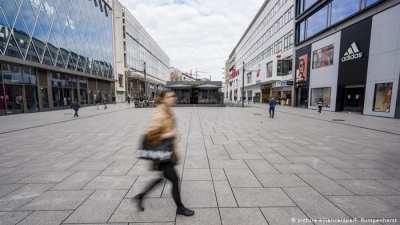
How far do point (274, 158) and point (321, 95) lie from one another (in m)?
22.3

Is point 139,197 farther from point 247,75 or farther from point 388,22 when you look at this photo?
point 247,75

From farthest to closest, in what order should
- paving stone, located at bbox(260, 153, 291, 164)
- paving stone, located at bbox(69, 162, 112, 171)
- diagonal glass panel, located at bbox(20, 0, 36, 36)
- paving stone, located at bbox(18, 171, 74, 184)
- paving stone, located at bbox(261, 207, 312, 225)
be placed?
diagonal glass panel, located at bbox(20, 0, 36, 36) < paving stone, located at bbox(260, 153, 291, 164) < paving stone, located at bbox(69, 162, 112, 171) < paving stone, located at bbox(18, 171, 74, 184) < paving stone, located at bbox(261, 207, 312, 225)

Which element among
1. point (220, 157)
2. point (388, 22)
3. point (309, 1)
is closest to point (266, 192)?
point (220, 157)

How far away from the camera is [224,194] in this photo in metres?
3.34

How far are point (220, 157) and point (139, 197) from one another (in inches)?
118

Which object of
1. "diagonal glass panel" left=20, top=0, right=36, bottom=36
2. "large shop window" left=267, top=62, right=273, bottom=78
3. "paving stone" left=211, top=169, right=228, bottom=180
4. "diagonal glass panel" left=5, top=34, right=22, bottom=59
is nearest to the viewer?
"paving stone" left=211, top=169, right=228, bottom=180

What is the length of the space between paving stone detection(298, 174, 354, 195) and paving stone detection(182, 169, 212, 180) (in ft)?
6.85

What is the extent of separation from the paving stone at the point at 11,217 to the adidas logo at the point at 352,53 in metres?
23.6

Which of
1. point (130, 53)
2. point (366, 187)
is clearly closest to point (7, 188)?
point (366, 187)

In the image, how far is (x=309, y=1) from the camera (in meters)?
24.7

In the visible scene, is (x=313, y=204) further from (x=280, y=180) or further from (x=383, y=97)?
(x=383, y=97)

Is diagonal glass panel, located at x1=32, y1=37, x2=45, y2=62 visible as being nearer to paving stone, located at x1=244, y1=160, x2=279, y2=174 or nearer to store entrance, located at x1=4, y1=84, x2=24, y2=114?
store entrance, located at x1=4, y1=84, x2=24, y2=114

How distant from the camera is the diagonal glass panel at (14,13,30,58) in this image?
704 inches

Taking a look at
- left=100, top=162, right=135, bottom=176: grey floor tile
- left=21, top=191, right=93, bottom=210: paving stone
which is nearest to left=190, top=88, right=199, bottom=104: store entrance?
left=100, top=162, right=135, bottom=176: grey floor tile
